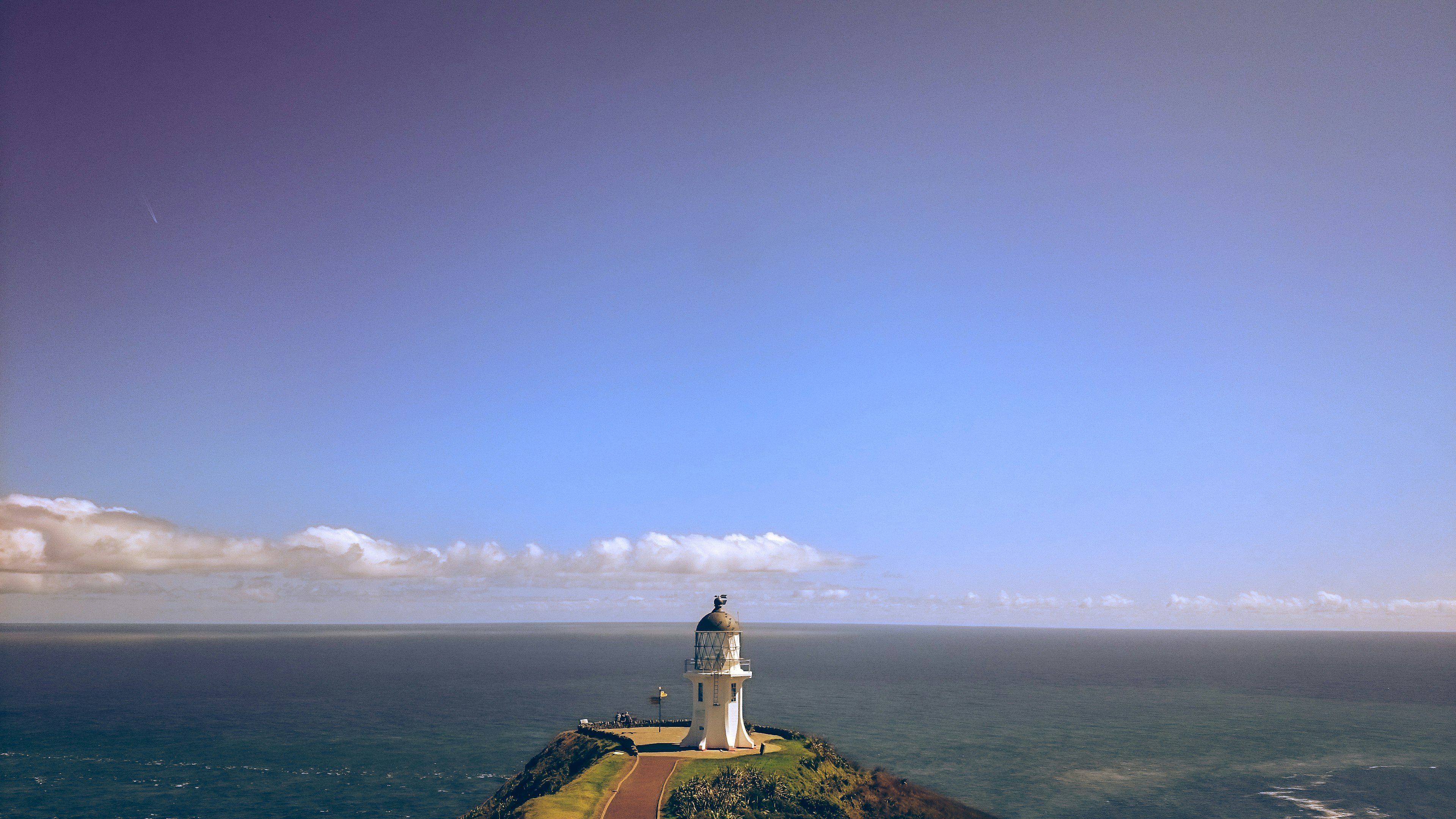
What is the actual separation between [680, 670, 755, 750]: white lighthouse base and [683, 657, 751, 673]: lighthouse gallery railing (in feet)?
0.78

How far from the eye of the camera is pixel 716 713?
50.5 meters

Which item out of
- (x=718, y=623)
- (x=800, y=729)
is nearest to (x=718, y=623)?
(x=718, y=623)

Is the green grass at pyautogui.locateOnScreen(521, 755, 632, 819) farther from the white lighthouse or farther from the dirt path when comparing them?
the white lighthouse

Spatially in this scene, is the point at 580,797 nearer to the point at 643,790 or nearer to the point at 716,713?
the point at 643,790

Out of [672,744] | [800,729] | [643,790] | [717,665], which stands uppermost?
[717,665]

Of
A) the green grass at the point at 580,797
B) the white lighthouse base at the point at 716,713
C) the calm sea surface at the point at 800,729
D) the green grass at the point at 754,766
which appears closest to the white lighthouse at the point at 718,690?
the white lighthouse base at the point at 716,713

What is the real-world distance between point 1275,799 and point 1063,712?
1704 inches

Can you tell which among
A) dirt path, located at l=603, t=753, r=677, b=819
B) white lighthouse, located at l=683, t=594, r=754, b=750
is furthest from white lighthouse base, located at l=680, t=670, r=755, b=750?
dirt path, located at l=603, t=753, r=677, b=819

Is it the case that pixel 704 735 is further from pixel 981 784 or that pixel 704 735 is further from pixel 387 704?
pixel 387 704

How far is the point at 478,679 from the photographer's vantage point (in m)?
144

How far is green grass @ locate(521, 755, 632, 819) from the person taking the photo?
37.0 meters

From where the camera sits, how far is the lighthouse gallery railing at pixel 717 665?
50438 mm

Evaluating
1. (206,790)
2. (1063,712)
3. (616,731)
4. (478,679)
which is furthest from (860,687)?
(206,790)

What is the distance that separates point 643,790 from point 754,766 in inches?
281
